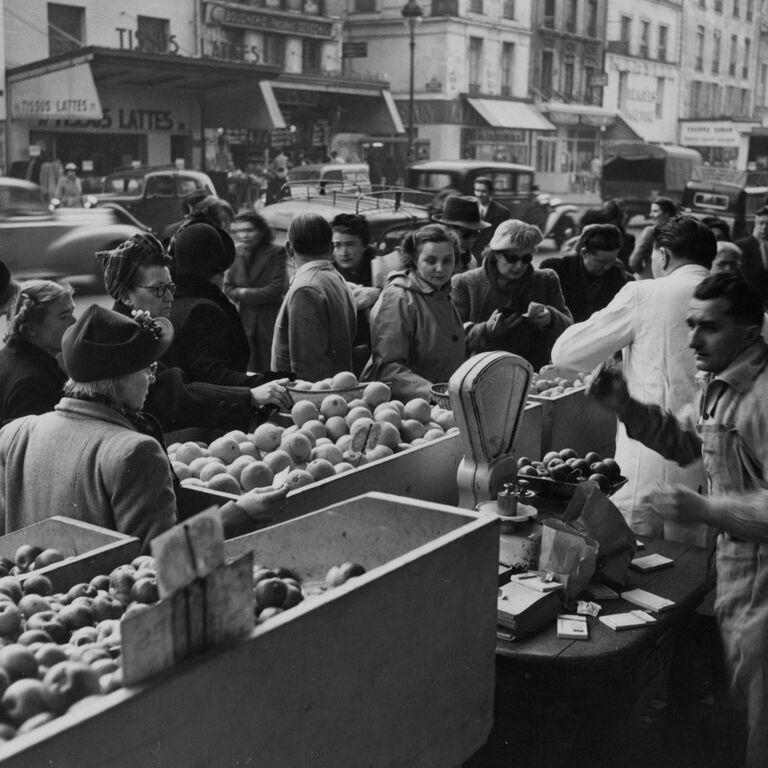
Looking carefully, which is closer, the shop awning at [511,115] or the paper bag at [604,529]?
the paper bag at [604,529]

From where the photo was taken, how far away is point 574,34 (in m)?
34.0

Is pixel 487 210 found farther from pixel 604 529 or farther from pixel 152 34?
pixel 152 34

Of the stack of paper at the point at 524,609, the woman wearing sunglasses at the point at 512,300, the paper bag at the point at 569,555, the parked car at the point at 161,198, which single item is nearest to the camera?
the stack of paper at the point at 524,609

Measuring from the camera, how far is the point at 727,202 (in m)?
18.5

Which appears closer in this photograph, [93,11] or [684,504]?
[684,504]

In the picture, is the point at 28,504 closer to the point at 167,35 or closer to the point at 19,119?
the point at 19,119

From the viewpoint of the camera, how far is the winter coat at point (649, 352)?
11.6 ft

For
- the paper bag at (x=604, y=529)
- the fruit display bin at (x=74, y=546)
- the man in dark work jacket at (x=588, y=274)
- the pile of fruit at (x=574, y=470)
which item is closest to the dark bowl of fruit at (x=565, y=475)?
the pile of fruit at (x=574, y=470)

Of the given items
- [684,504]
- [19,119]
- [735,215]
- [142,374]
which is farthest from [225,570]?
[19,119]

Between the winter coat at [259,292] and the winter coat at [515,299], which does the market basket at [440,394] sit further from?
the winter coat at [259,292]

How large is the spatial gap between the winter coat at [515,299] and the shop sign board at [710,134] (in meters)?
28.8

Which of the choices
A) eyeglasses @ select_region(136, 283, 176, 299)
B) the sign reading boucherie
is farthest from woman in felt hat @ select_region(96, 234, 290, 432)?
the sign reading boucherie

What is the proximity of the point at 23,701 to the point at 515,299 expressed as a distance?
3904 mm

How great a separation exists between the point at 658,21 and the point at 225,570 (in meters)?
38.1
